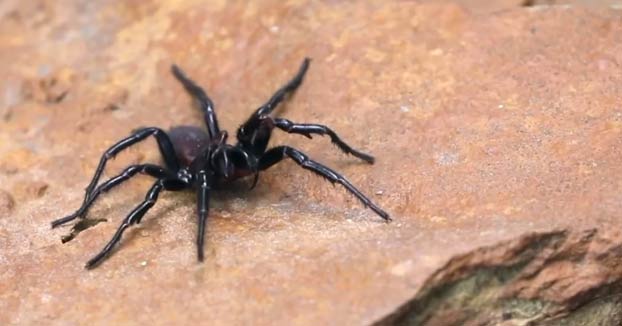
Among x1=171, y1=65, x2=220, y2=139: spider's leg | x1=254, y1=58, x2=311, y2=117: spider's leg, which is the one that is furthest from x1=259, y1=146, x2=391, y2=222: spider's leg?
x1=254, y1=58, x2=311, y2=117: spider's leg

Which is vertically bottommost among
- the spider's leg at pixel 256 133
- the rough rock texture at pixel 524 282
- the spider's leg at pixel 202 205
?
the rough rock texture at pixel 524 282

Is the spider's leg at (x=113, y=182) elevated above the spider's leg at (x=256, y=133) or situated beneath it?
situated beneath

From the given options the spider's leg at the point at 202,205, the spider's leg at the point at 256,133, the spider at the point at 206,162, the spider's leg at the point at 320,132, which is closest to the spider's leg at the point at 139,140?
the spider at the point at 206,162

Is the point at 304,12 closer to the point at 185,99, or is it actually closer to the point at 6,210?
the point at 185,99

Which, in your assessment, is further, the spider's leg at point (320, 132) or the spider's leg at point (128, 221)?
the spider's leg at point (320, 132)

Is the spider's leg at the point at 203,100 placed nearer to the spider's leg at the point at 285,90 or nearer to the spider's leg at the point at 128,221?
the spider's leg at the point at 285,90

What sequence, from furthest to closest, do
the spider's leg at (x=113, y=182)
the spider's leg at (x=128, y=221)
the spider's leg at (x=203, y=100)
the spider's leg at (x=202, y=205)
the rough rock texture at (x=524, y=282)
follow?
the spider's leg at (x=203, y=100) < the spider's leg at (x=113, y=182) < the spider's leg at (x=128, y=221) < the spider's leg at (x=202, y=205) < the rough rock texture at (x=524, y=282)
